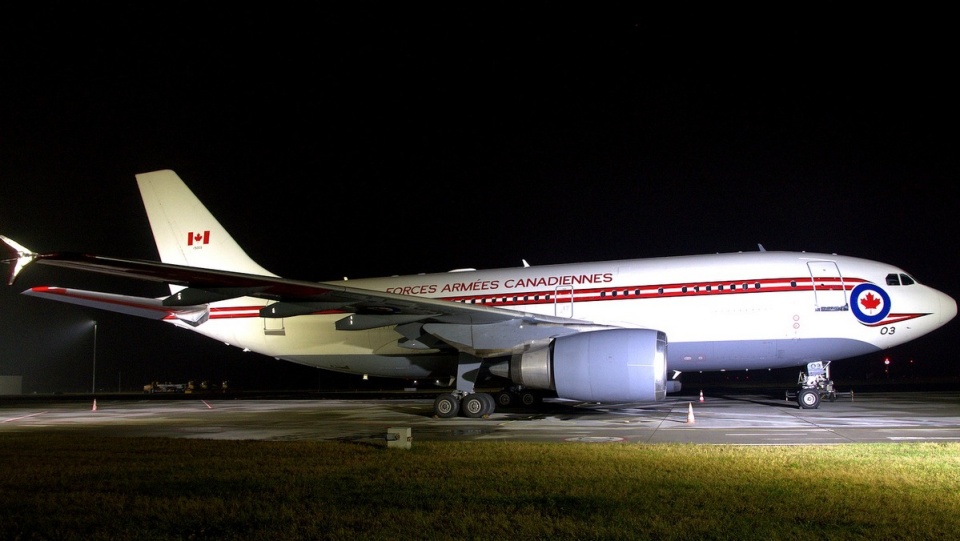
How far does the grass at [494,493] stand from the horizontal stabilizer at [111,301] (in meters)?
9.71

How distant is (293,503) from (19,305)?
51.1 meters

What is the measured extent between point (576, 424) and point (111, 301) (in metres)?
12.9

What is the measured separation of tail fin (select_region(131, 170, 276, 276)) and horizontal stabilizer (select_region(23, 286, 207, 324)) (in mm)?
1606

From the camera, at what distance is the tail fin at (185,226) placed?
21172 millimetres

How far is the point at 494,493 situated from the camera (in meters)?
6.83

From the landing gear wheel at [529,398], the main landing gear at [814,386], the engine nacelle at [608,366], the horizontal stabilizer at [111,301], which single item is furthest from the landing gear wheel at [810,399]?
the horizontal stabilizer at [111,301]

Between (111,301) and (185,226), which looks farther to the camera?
(185,226)

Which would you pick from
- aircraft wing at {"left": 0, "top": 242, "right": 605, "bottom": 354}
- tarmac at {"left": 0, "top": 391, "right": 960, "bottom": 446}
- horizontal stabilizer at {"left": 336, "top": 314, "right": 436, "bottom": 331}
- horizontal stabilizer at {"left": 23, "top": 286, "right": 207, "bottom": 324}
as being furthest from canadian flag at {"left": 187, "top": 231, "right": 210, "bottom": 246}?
horizontal stabilizer at {"left": 336, "top": 314, "right": 436, "bottom": 331}

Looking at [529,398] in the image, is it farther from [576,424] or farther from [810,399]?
[810,399]

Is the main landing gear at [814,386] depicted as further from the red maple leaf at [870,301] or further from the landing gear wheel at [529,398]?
the landing gear wheel at [529,398]

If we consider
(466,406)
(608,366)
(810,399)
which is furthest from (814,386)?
(466,406)

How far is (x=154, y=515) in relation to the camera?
616 cm

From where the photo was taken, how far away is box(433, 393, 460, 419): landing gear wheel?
16.2 metres

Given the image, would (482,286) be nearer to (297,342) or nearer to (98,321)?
(297,342)
